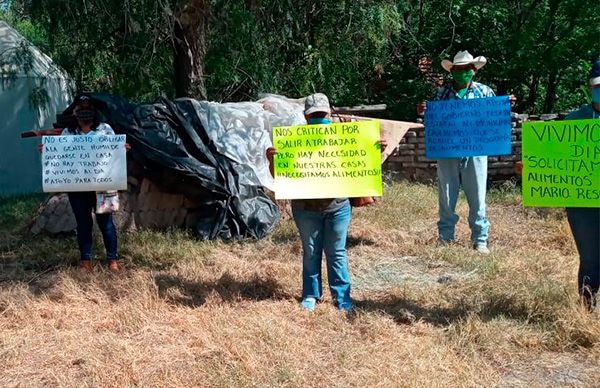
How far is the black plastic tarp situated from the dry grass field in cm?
37

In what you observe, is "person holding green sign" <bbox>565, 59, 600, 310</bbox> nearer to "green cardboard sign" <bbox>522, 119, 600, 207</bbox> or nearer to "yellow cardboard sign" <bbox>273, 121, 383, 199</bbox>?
"green cardboard sign" <bbox>522, 119, 600, 207</bbox>

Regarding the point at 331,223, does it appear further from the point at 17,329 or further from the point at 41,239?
the point at 41,239

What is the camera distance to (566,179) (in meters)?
4.13

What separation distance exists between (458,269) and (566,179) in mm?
1806

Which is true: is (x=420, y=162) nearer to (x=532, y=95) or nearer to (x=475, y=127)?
(x=532, y=95)

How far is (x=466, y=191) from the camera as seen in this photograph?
6402mm

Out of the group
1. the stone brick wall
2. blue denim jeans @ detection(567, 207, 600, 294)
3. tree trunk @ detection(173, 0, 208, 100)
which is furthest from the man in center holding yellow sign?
the stone brick wall

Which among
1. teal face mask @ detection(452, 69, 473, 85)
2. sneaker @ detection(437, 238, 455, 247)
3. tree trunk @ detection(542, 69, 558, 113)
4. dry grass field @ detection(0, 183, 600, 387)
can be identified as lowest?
dry grass field @ detection(0, 183, 600, 387)

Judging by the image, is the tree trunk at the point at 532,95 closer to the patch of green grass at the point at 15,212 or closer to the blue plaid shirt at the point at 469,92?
the blue plaid shirt at the point at 469,92

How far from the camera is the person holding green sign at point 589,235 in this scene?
4133mm

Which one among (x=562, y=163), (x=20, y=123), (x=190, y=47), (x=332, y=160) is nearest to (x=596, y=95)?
(x=562, y=163)

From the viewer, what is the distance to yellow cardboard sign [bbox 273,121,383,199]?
465 cm

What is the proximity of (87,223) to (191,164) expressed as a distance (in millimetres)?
1420

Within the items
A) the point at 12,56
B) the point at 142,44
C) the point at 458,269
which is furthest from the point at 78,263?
the point at 12,56
